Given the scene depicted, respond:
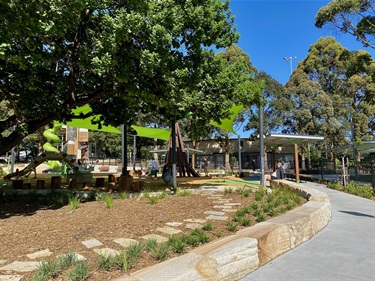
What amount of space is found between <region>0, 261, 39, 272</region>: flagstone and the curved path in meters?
2.29

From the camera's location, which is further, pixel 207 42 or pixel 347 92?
pixel 347 92

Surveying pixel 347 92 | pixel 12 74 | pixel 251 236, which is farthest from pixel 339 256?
pixel 347 92

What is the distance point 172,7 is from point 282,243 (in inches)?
240

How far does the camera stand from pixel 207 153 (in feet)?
125

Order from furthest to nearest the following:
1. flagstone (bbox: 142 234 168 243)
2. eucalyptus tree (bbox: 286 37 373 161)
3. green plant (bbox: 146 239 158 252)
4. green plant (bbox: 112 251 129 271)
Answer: eucalyptus tree (bbox: 286 37 373 161)
flagstone (bbox: 142 234 168 243)
green plant (bbox: 146 239 158 252)
green plant (bbox: 112 251 129 271)

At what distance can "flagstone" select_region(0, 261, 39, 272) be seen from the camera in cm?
297

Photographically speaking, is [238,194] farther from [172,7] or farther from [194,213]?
[172,7]

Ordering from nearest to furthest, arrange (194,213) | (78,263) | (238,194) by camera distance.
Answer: (78,263) → (194,213) → (238,194)

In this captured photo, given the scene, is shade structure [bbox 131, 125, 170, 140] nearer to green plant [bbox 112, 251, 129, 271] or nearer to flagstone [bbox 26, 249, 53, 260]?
flagstone [bbox 26, 249, 53, 260]

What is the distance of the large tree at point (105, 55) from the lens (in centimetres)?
526

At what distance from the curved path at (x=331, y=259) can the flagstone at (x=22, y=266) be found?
7.50 ft

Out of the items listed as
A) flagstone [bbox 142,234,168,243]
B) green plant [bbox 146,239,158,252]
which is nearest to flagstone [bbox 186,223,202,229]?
flagstone [bbox 142,234,168,243]

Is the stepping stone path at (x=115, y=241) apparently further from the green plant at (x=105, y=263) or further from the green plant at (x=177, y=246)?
the green plant at (x=177, y=246)

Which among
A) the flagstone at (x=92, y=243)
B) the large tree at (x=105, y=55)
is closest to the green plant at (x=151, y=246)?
the flagstone at (x=92, y=243)
